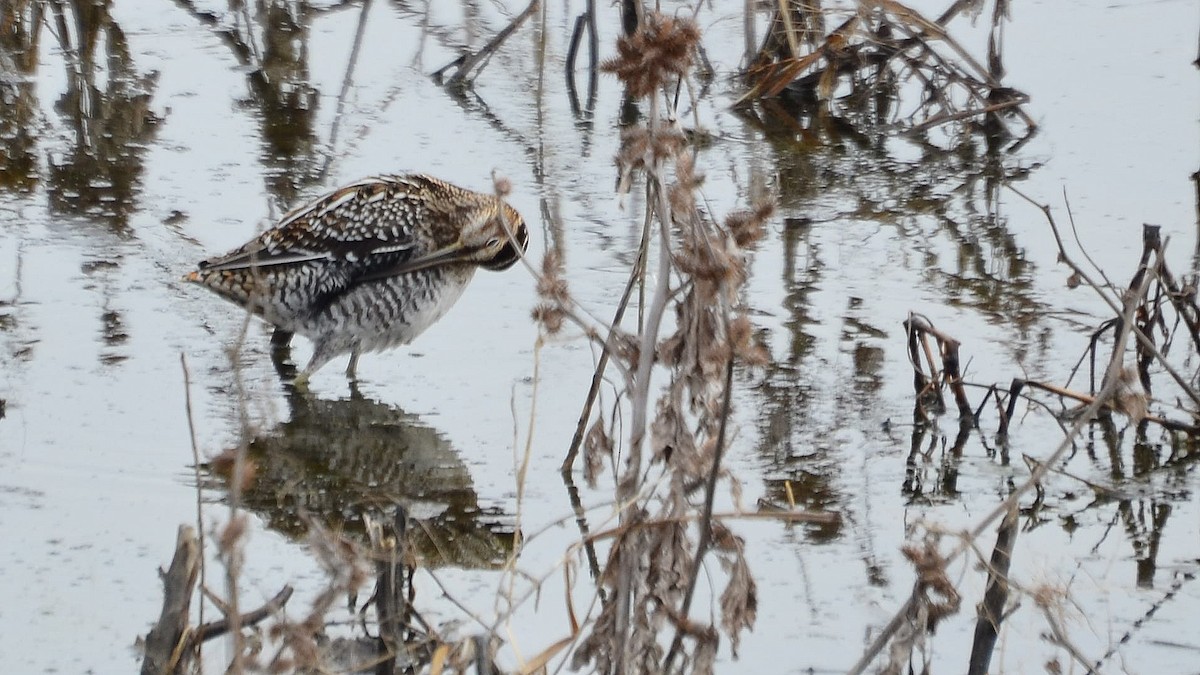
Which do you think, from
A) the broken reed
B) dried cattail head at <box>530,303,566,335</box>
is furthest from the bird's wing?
dried cattail head at <box>530,303,566,335</box>

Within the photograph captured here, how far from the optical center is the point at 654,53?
332cm

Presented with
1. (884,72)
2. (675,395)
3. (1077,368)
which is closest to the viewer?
(675,395)

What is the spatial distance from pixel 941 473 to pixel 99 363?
9.63 ft

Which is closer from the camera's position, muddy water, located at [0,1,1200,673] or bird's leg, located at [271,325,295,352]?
muddy water, located at [0,1,1200,673]

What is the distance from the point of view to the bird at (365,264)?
252 inches

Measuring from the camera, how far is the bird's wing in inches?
255

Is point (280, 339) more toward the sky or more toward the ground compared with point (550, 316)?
more toward the ground

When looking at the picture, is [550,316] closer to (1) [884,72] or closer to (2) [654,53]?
(2) [654,53]

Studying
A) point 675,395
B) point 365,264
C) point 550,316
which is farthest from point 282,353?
point 675,395

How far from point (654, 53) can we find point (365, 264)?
342cm

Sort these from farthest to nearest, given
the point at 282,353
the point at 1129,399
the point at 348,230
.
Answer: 1. the point at 282,353
2. the point at 348,230
3. the point at 1129,399

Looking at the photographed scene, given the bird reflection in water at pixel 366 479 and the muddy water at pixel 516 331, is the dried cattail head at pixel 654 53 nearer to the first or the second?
the muddy water at pixel 516 331

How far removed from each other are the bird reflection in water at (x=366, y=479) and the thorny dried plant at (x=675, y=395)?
1.28 meters

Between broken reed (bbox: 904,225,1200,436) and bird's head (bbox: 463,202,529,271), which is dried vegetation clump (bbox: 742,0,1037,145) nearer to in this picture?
bird's head (bbox: 463,202,529,271)
